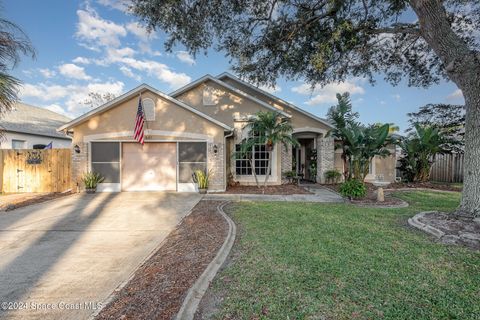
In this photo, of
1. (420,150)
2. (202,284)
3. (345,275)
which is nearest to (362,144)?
(420,150)

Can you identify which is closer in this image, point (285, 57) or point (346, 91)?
point (285, 57)

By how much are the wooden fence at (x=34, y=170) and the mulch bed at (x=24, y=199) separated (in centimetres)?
61

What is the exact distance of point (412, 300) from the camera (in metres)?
3.06

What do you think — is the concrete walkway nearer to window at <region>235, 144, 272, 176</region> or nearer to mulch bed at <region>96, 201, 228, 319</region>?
window at <region>235, 144, 272, 176</region>

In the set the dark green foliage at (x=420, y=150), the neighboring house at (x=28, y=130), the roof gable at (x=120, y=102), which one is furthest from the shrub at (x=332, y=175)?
the neighboring house at (x=28, y=130)

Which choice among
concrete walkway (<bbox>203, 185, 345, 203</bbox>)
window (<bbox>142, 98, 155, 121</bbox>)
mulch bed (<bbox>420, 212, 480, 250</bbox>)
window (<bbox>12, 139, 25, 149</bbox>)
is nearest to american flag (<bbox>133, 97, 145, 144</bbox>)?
window (<bbox>142, 98, 155, 121</bbox>)

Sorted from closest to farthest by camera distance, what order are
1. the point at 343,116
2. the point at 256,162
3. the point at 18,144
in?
the point at 343,116 → the point at 256,162 → the point at 18,144

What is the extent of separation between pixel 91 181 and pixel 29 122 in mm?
12683

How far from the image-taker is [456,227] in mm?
5625

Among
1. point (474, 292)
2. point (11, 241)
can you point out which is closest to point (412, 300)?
point (474, 292)

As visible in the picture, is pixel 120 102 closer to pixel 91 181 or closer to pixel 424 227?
pixel 91 181

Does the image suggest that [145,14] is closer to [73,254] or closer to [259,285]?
[73,254]

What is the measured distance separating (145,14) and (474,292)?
1110cm

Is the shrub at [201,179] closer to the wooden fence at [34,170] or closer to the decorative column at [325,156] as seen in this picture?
the wooden fence at [34,170]
